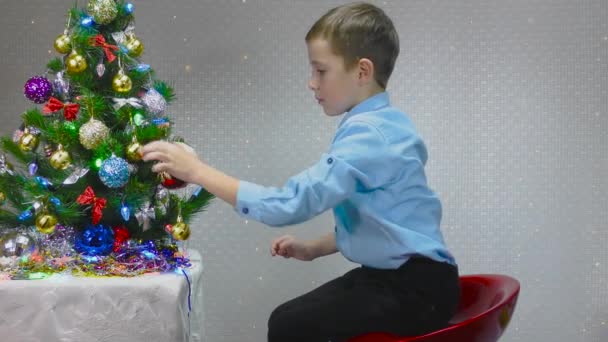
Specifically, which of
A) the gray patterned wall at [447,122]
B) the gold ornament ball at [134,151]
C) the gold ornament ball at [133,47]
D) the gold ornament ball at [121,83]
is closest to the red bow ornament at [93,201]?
the gold ornament ball at [134,151]

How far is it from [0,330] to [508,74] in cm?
176

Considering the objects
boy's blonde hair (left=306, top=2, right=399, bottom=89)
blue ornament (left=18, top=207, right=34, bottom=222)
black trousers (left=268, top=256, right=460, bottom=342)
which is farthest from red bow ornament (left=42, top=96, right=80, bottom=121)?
black trousers (left=268, top=256, right=460, bottom=342)

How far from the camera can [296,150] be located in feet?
8.64

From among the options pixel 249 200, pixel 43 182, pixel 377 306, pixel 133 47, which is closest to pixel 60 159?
pixel 43 182

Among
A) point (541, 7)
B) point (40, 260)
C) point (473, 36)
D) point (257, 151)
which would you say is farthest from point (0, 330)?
point (541, 7)

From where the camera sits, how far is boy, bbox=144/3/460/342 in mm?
1462

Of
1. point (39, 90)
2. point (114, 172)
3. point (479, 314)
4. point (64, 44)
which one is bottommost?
point (479, 314)

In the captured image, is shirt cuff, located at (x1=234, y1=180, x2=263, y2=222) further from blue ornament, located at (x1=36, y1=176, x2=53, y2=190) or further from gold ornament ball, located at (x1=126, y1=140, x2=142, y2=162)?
blue ornament, located at (x1=36, y1=176, x2=53, y2=190)

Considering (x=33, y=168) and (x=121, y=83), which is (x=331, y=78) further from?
(x=33, y=168)

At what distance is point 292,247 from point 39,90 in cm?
67

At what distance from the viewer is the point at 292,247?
1.79 meters

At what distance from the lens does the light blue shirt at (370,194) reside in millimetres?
1457

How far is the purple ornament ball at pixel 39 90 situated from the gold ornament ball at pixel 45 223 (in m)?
0.29

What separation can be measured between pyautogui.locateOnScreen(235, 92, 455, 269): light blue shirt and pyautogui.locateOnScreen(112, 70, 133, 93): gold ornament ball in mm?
472
